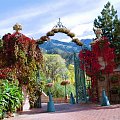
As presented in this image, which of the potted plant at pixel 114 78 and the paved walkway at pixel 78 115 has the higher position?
the potted plant at pixel 114 78

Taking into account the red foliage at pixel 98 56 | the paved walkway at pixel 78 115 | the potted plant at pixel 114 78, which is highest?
the red foliage at pixel 98 56

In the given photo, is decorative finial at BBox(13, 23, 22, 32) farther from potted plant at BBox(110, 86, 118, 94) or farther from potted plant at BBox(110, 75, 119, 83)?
potted plant at BBox(110, 86, 118, 94)

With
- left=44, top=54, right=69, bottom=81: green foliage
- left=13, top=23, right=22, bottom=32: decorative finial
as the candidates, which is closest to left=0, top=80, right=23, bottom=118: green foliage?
left=13, top=23, right=22, bottom=32: decorative finial

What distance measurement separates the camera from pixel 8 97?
40.0 feet

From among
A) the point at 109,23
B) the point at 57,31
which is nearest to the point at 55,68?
the point at 109,23

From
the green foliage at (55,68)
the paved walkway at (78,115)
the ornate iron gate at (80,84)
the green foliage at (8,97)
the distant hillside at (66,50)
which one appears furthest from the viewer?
the green foliage at (55,68)

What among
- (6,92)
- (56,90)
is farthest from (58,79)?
(6,92)

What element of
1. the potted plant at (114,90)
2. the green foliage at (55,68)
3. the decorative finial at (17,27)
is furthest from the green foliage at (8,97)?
the green foliage at (55,68)

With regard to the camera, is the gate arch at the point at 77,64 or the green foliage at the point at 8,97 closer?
the green foliage at the point at 8,97

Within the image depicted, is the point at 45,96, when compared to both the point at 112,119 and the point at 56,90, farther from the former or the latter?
the point at 112,119

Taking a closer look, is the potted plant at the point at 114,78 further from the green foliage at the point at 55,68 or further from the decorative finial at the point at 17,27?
the green foliage at the point at 55,68

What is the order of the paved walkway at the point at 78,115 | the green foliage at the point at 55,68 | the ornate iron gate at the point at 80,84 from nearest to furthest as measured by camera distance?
the paved walkway at the point at 78,115 → the ornate iron gate at the point at 80,84 → the green foliage at the point at 55,68

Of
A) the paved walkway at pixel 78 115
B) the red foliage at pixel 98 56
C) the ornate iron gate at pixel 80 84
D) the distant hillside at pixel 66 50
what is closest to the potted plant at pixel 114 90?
the red foliage at pixel 98 56

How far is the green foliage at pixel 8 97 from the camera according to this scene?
38.5ft
